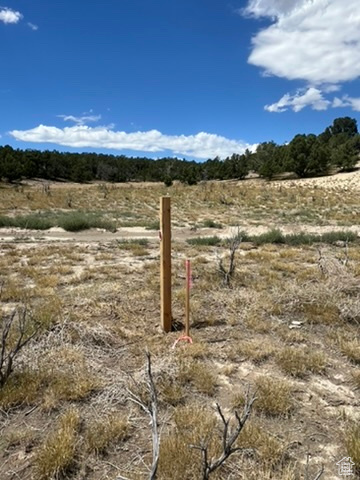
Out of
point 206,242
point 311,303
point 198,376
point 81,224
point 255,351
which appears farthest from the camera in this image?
point 81,224

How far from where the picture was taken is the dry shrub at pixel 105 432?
113 inches

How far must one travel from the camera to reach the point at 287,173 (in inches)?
2562

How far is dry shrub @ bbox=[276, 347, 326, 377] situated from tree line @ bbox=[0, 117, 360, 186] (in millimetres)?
50792

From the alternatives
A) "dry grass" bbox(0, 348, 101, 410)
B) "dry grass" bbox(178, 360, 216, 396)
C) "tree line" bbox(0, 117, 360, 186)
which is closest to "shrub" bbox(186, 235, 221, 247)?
"dry grass" bbox(178, 360, 216, 396)

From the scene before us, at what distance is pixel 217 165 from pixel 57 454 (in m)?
72.0

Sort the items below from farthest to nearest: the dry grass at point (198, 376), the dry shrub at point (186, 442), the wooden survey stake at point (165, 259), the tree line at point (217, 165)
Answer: the tree line at point (217, 165)
the wooden survey stake at point (165, 259)
the dry grass at point (198, 376)
the dry shrub at point (186, 442)

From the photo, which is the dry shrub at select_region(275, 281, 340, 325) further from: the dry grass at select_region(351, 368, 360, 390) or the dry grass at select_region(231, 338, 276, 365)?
the dry grass at select_region(351, 368, 360, 390)

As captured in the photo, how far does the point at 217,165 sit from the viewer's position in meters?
72.5

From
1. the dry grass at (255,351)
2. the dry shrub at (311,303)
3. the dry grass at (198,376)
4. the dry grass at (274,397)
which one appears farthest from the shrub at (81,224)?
the dry grass at (274,397)

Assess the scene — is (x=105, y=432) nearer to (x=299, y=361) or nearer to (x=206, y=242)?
(x=299, y=361)

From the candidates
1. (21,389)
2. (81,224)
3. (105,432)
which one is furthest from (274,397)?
(81,224)

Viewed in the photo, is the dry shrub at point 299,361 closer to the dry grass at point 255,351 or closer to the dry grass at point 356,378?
the dry grass at point 255,351

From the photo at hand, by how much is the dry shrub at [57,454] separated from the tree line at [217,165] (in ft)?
171

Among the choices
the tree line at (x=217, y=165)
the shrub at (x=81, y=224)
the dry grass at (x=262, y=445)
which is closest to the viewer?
the dry grass at (x=262, y=445)
